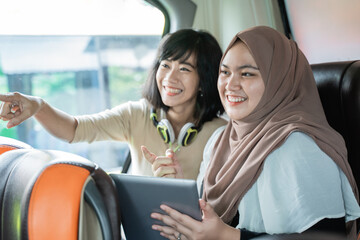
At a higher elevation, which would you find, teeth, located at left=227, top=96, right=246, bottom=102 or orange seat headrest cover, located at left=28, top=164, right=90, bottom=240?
teeth, located at left=227, top=96, right=246, bottom=102

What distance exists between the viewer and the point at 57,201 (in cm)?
104

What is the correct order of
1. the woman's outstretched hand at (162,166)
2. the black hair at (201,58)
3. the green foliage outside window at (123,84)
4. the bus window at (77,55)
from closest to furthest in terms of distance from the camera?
the woman's outstretched hand at (162,166) < the black hair at (201,58) < the bus window at (77,55) < the green foliage outside window at (123,84)

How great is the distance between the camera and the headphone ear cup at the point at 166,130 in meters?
1.96

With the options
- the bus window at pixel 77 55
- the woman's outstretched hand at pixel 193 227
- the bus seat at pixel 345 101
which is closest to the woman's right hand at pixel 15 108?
the bus window at pixel 77 55

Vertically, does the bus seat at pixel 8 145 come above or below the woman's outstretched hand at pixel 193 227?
above

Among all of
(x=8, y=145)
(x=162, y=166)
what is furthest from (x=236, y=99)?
(x=8, y=145)

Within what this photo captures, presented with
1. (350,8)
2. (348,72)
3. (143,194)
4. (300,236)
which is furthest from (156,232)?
(350,8)

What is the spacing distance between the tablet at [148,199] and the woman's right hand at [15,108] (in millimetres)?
618

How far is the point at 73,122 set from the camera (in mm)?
2002

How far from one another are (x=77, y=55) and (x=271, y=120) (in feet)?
5.01

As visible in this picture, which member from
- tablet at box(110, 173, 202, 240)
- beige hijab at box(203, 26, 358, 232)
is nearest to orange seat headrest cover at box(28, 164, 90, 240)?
tablet at box(110, 173, 202, 240)

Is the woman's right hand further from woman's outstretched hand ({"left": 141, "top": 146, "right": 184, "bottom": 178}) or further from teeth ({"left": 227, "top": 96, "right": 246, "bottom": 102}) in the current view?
teeth ({"left": 227, "top": 96, "right": 246, "bottom": 102})

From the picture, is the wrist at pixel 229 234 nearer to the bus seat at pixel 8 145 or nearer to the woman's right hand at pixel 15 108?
the bus seat at pixel 8 145

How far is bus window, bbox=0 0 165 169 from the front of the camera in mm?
2309
